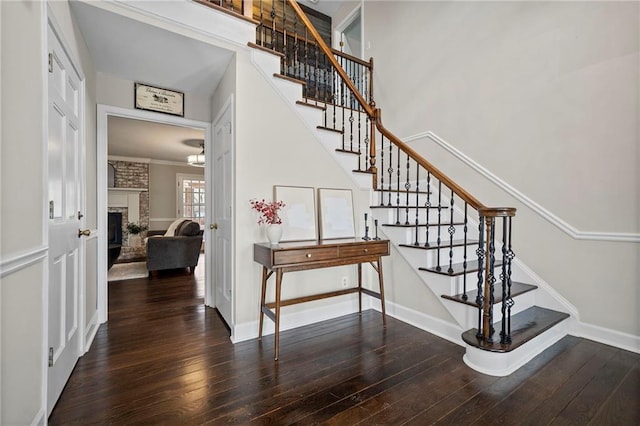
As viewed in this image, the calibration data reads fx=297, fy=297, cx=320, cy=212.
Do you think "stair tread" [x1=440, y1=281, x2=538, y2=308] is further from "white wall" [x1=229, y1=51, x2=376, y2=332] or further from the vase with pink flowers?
the vase with pink flowers

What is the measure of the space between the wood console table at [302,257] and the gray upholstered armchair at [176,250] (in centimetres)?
310

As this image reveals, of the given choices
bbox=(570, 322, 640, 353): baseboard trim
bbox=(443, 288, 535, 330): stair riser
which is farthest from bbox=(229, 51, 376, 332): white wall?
bbox=(570, 322, 640, 353): baseboard trim

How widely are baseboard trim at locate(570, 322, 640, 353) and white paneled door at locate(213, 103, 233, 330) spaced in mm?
3034

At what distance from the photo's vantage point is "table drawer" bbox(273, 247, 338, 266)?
229cm

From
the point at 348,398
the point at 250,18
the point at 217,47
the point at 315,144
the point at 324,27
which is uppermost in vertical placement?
the point at 324,27

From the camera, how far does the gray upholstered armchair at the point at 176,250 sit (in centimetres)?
489

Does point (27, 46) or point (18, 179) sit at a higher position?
point (27, 46)

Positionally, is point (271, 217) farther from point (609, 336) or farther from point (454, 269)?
point (609, 336)

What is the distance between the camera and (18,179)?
4.06 feet

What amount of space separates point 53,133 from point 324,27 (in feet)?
18.4

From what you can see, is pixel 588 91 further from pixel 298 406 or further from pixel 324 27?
pixel 324 27

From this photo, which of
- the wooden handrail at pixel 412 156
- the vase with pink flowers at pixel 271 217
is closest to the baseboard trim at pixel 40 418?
the vase with pink flowers at pixel 271 217

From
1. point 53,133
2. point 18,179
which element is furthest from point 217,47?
point 18,179

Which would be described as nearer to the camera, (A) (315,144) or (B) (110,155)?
(A) (315,144)
